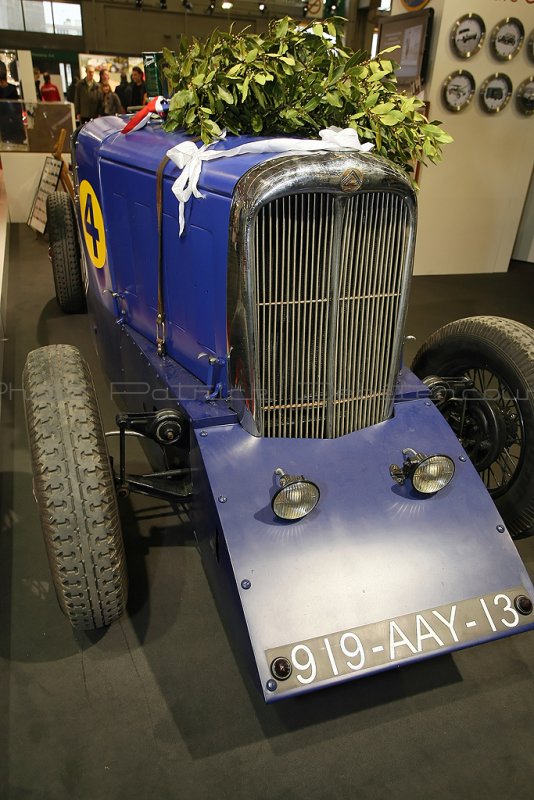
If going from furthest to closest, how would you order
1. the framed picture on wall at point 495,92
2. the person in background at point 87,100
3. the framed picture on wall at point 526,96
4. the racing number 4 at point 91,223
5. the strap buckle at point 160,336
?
the person in background at point 87,100 → the framed picture on wall at point 526,96 → the framed picture on wall at point 495,92 → the racing number 4 at point 91,223 → the strap buckle at point 160,336

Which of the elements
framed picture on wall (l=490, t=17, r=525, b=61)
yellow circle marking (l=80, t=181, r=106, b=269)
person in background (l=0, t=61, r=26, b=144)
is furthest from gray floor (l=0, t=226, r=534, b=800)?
person in background (l=0, t=61, r=26, b=144)

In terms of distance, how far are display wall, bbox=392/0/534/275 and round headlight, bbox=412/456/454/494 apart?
5103 millimetres

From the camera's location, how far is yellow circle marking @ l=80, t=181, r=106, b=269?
9.81 feet

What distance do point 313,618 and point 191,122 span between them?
1852 mm

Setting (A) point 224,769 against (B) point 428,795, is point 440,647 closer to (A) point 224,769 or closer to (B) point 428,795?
(B) point 428,795

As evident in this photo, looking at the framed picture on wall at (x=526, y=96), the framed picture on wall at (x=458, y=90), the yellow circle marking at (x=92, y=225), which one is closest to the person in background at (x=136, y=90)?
the framed picture on wall at (x=458, y=90)

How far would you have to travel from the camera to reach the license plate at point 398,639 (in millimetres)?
1596

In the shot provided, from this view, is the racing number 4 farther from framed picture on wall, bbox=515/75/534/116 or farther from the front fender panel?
framed picture on wall, bbox=515/75/534/116

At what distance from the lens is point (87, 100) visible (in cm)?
1055

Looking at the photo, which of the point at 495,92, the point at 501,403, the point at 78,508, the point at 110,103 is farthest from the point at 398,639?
the point at 110,103

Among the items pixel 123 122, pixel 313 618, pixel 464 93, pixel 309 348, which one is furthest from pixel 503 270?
pixel 313 618

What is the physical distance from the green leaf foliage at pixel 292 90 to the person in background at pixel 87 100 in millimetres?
9417

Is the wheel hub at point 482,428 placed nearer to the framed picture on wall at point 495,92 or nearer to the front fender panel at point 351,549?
the front fender panel at point 351,549

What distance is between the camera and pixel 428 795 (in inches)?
64.0
